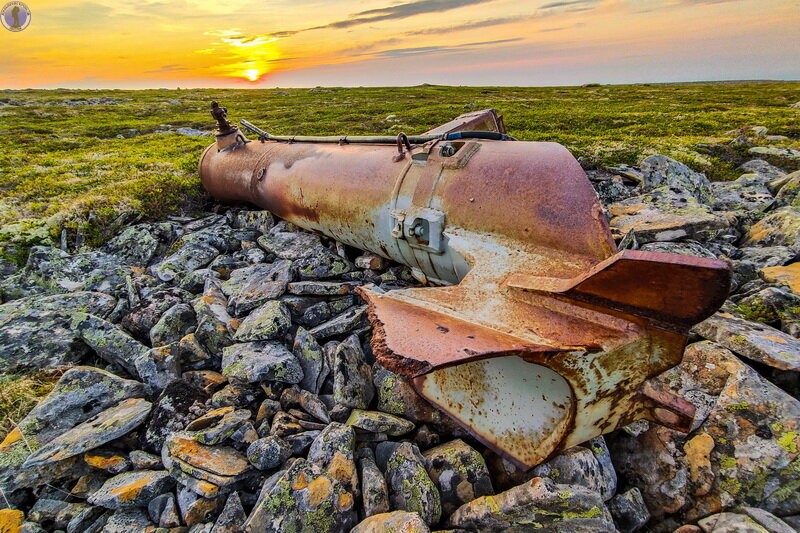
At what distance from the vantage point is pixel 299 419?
2941 millimetres

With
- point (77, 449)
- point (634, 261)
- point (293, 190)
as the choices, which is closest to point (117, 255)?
point (293, 190)

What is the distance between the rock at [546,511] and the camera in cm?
209

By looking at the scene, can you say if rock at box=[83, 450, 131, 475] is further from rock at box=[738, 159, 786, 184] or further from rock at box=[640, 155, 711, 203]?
rock at box=[738, 159, 786, 184]

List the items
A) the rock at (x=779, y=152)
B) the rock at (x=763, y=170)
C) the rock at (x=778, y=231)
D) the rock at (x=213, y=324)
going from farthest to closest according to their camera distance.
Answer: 1. the rock at (x=779, y=152)
2. the rock at (x=763, y=170)
3. the rock at (x=778, y=231)
4. the rock at (x=213, y=324)

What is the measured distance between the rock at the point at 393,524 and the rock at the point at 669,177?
6342mm

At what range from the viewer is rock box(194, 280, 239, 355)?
12.2 feet

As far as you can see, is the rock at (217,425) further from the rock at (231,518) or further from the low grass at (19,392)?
the low grass at (19,392)

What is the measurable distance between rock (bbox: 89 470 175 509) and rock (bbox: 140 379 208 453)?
0.84 feet

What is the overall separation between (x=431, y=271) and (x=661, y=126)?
1565cm

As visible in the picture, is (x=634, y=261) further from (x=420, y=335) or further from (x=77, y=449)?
(x=77, y=449)

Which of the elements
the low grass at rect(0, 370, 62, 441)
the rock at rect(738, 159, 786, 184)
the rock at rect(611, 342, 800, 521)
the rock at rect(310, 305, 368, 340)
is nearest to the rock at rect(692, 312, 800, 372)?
the rock at rect(611, 342, 800, 521)

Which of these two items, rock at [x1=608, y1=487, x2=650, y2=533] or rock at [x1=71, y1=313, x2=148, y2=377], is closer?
rock at [x1=608, y1=487, x2=650, y2=533]

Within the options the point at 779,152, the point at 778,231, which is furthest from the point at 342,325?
the point at 779,152

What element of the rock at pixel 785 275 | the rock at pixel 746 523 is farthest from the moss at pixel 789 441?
the rock at pixel 785 275
